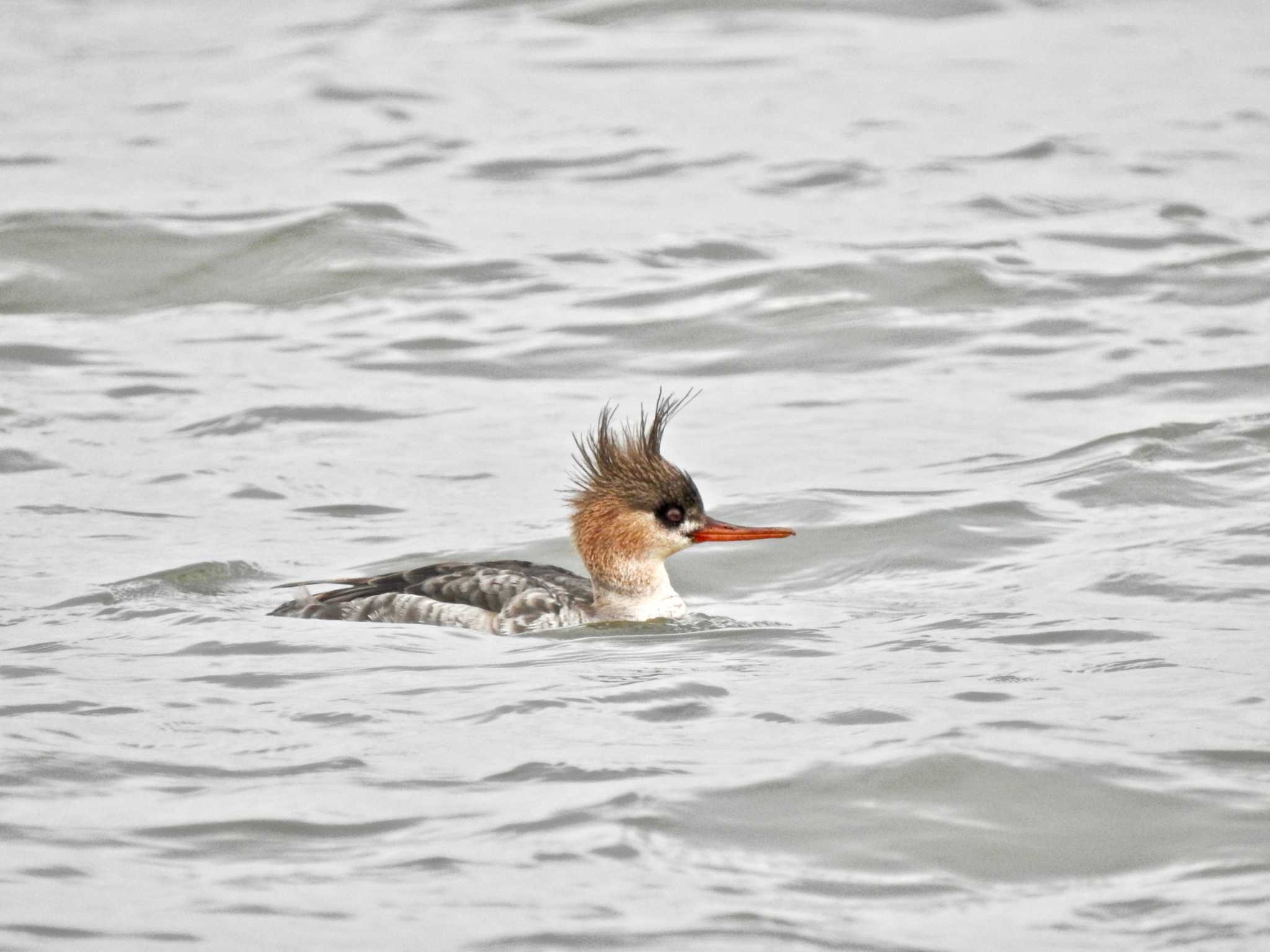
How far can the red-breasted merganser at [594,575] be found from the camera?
8.80 meters

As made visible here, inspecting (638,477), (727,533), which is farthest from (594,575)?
(727,533)

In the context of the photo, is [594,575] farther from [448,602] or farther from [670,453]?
[670,453]

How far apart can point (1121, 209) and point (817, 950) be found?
11.4m

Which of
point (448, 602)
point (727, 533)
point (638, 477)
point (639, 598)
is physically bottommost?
point (639, 598)

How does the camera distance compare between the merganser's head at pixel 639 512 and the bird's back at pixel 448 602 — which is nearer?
the bird's back at pixel 448 602

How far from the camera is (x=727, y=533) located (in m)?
9.08

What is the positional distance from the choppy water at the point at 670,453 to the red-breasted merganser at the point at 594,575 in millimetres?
240

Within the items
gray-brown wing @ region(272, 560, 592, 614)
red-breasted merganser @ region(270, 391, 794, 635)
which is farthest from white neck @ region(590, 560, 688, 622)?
gray-brown wing @ region(272, 560, 592, 614)

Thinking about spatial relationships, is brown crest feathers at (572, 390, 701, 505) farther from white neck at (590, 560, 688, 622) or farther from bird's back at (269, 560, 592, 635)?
bird's back at (269, 560, 592, 635)

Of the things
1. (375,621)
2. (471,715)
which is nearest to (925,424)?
(375,621)

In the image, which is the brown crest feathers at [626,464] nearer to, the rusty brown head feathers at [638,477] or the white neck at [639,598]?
the rusty brown head feathers at [638,477]

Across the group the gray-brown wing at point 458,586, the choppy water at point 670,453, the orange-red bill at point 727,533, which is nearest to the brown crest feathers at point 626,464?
the orange-red bill at point 727,533

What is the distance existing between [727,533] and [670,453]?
9.51 ft

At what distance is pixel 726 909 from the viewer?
5.87 metres
